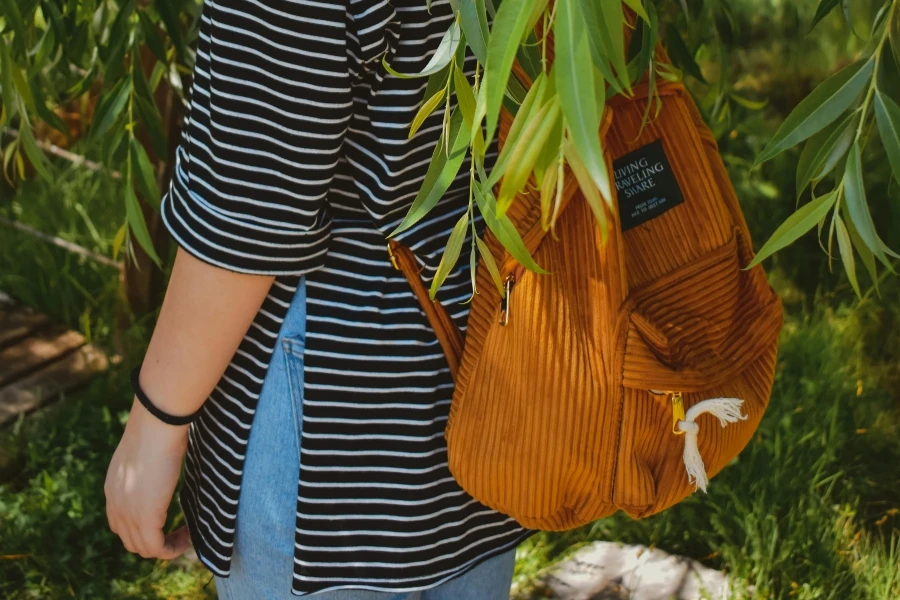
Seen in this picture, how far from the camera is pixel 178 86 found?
1.77m

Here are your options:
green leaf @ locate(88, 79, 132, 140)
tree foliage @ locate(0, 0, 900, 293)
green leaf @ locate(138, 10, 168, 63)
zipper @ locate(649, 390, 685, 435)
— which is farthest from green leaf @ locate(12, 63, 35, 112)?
zipper @ locate(649, 390, 685, 435)

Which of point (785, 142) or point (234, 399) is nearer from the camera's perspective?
point (785, 142)

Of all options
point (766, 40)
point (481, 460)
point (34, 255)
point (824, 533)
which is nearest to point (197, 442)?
point (481, 460)

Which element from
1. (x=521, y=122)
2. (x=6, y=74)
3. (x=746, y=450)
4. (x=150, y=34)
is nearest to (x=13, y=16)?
(x=6, y=74)

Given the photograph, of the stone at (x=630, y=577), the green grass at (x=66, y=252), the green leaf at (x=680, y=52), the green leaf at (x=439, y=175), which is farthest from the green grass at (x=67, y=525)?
the green leaf at (x=439, y=175)

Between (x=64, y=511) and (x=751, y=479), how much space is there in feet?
4.80

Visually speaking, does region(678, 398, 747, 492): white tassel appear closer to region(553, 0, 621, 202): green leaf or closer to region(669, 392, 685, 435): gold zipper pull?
region(669, 392, 685, 435): gold zipper pull

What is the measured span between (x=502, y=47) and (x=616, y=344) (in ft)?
1.21

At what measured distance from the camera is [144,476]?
891mm

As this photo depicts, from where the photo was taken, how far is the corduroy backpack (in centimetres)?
80

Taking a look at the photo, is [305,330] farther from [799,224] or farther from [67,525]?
[67,525]

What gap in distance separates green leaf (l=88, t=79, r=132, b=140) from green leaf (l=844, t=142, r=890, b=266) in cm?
100

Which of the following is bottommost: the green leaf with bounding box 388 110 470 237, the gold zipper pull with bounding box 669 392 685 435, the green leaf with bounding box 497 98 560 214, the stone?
the stone

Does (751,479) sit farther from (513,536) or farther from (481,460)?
(481,460)
